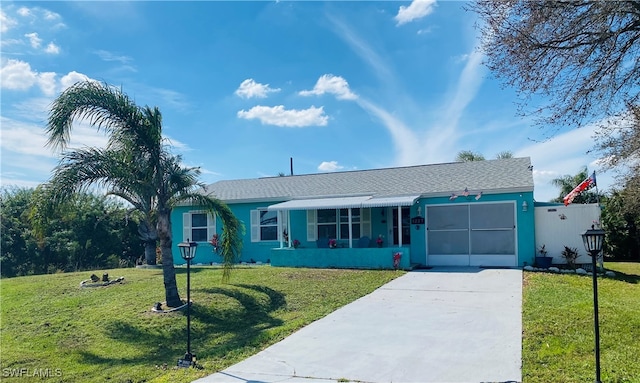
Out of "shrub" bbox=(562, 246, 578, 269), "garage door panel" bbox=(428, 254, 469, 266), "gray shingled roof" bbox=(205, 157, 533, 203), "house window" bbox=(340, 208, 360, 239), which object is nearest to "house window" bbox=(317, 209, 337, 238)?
"house window" bbox=(340, 208, 360, 239)

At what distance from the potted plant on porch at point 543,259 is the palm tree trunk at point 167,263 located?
37.8 ft

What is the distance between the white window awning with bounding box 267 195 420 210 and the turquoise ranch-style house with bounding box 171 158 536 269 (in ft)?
0.13

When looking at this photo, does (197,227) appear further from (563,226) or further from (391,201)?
(563,226)

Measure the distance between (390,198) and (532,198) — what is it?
15.7ft

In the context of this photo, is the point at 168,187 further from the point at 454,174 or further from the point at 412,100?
the point at 454,174

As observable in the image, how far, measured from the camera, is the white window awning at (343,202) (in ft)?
53.6

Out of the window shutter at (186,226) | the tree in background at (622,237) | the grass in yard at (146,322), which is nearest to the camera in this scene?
the grass in yard at (146,322)

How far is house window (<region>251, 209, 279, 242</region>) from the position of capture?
66.3 feet

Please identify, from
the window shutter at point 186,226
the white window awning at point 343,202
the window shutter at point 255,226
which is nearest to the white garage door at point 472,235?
the white window awning at point 343,202

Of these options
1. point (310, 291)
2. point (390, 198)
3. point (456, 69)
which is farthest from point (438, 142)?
point (310, 291)

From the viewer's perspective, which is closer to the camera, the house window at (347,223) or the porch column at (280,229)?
the house window at (347,223)

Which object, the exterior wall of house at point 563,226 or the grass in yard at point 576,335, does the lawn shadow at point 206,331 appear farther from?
the exterior wall of house at point 563,226

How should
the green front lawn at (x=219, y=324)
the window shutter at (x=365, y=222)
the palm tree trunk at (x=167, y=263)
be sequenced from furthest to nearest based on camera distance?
the window shutter at (x=365, y=222) < the palm tree trunk at (x=167, y=263) < the green front lawn at (x=219, y=324)

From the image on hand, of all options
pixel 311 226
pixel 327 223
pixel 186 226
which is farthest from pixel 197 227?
pixel 327 223
